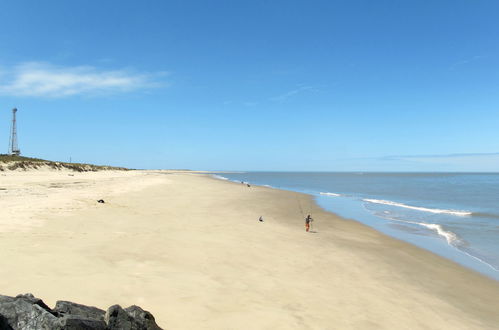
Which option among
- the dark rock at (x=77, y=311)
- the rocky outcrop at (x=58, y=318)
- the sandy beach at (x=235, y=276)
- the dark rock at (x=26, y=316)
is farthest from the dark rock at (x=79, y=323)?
the sandy beach at (x=235, y=276)

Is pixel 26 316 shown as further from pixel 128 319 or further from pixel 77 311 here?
pixel 128 319

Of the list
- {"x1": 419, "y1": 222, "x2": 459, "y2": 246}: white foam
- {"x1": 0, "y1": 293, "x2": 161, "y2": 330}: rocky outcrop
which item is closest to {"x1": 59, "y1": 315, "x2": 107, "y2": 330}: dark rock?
{"x1": 0, "y1": 293, "x2": 161, "y2": 330}: rocky outcrop

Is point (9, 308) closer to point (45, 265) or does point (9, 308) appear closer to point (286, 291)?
point (45, 265)

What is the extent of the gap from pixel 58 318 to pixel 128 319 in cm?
107

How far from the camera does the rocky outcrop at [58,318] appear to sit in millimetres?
4562

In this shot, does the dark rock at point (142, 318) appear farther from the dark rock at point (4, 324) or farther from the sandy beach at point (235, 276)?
the dark rock at point (4, 324)

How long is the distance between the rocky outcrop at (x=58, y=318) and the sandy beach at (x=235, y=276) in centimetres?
156

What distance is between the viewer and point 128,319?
525 centimetres

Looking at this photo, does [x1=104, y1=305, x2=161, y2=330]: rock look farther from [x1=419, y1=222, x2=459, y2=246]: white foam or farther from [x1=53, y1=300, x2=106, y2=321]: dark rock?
[x1=419, y1=222, x2=459, y2=246]: white foam

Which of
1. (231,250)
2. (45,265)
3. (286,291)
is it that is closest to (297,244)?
(231,250)

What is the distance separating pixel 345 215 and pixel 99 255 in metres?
23.6

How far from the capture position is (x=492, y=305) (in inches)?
392

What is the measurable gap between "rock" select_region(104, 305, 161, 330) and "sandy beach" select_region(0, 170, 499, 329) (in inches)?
44.3

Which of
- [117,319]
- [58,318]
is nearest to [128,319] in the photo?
[117,319]
